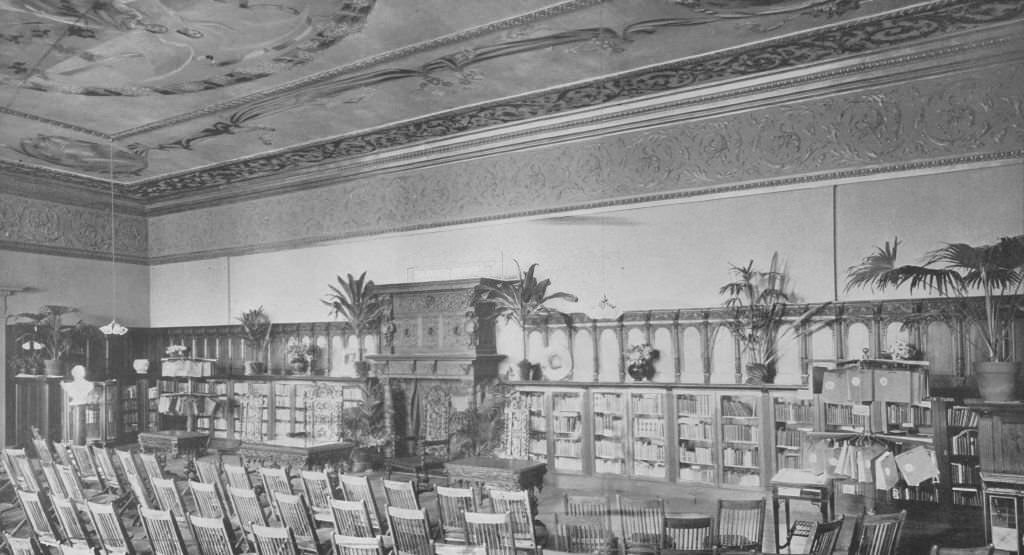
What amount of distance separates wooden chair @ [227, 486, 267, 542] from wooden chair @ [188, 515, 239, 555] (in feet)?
2.70

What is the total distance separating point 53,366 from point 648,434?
11865mm

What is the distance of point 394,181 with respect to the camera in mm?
13984

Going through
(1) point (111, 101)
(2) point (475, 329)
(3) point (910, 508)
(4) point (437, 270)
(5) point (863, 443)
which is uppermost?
(1) point (111, 101)

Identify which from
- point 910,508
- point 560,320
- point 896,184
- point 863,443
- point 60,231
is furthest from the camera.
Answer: point 60,231

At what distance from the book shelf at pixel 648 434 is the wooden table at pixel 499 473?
216 cm

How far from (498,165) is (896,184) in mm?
5964

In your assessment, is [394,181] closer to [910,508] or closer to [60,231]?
[60,231]

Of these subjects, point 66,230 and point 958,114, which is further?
point 66,230

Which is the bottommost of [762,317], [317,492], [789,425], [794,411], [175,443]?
[175,443]

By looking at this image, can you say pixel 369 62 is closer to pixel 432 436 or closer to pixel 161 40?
pixel 161 40

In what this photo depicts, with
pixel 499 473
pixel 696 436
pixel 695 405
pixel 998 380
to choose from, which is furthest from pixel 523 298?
pixel 998 380

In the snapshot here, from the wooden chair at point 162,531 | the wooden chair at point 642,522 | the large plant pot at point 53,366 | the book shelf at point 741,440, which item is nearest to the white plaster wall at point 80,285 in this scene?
the large plant pot at point 53,366

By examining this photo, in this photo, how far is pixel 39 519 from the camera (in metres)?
7.54

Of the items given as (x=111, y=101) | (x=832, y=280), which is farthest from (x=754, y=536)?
(x=111, y=101)
